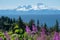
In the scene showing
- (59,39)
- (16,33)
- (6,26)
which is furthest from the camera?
(6,26)

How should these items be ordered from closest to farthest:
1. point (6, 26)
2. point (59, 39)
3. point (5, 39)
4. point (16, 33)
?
1. point (59, 39)
2. point (5, 39)
3. point (16, 33)
4. point (6, 26)

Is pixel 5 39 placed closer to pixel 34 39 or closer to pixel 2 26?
pixel 34 39

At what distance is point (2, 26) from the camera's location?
735 cm

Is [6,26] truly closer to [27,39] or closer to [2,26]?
[2,26]

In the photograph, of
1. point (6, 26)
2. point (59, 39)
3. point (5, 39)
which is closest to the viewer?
point (59, 39)

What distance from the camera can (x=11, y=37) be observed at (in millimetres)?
4430

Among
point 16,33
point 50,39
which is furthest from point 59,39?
point 16,33

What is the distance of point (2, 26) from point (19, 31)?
287 cm

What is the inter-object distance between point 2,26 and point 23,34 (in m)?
2.82

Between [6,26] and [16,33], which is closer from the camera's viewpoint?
[16,33]

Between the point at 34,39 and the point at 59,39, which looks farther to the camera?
the point at 34,39

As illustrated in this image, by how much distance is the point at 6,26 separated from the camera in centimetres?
724

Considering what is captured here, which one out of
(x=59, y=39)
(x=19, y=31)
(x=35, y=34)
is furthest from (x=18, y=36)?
(x=59, y=39)

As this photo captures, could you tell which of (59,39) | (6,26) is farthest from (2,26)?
(59,39)
